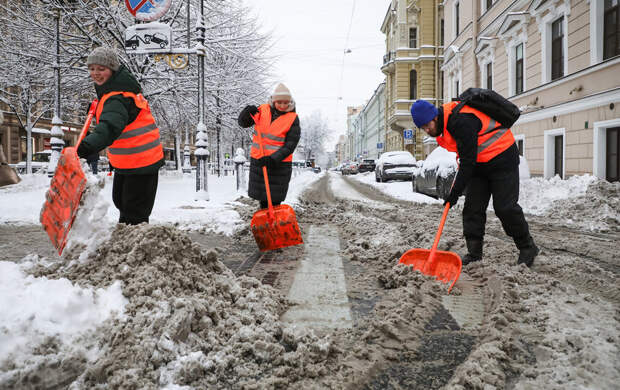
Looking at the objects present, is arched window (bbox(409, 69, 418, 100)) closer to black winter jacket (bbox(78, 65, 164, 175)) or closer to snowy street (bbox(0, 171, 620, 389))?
snowy street (bbox(0, 171, 620, 389))

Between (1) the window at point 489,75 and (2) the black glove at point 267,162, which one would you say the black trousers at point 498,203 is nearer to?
(2) the black glove at point 267,162

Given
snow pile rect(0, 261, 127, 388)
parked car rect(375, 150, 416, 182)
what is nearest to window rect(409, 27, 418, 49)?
parked car rect(375, 150, 416, 182)

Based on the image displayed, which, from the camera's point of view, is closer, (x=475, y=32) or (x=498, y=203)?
(x=498, y=203)

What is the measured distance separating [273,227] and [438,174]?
7.15 metres

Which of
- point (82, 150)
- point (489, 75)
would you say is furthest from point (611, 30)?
point (82, 150)

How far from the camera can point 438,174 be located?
10.5 metres

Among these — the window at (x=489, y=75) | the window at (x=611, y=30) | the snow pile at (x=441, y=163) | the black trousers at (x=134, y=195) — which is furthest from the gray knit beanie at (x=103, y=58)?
the window at (x=489, y=75)

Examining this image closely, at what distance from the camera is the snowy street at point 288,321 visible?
178cm

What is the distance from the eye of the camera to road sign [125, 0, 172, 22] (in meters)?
8.83

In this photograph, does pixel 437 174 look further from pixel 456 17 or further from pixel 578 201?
pixel 456 17

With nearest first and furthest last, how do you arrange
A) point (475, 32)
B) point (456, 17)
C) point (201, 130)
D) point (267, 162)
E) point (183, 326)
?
point (183, 326) < point (267, 162) < point (201, 130) < point (475, 32) < point (456, 17)

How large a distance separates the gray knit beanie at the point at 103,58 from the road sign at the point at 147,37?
606 cm

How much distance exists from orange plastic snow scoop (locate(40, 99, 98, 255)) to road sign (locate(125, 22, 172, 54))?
6.87 meters

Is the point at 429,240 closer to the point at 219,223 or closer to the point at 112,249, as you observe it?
the point at 219,223
